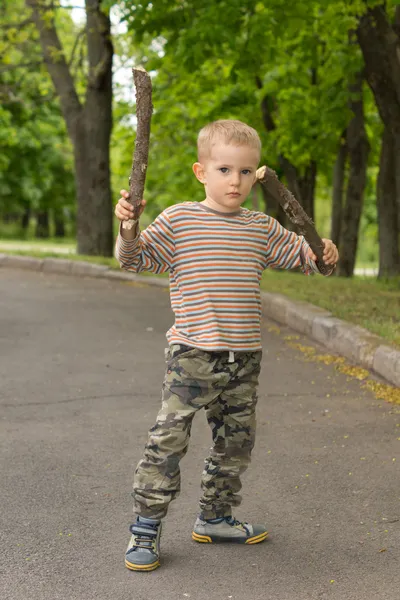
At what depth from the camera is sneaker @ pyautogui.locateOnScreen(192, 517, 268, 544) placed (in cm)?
376

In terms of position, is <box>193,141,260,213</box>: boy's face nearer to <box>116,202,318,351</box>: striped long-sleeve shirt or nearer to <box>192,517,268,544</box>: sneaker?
<box>116,202,318,351</box>: striped long-sleeve shirt

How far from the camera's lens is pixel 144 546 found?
11.5ft

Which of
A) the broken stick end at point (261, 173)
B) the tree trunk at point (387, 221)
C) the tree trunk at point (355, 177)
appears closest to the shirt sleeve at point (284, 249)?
the broken stick end at point (261, 173)

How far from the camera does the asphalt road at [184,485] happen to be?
3.37 meters

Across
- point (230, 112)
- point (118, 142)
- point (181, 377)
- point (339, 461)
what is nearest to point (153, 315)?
point (339, 461)

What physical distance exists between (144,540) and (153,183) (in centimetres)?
2853

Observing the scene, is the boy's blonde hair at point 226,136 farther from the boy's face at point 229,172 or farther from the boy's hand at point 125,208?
the boy's hand at point 125,208

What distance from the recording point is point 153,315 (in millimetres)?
10312

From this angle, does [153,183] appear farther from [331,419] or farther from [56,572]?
[56,572]

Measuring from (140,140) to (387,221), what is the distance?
14336mm

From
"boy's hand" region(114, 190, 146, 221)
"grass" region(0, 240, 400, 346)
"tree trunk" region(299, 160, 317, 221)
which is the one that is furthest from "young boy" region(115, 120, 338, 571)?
"tree trunk" region(299, 160, 317, 221)

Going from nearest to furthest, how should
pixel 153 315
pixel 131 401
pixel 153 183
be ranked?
pixel 131 401, pixel 153 315, pixel 153 183

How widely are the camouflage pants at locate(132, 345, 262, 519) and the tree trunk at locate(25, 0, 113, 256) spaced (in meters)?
→ 13.9

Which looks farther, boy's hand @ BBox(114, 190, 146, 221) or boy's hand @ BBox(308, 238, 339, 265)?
boy's hand @ BBox(308, 238, 339, 265)
